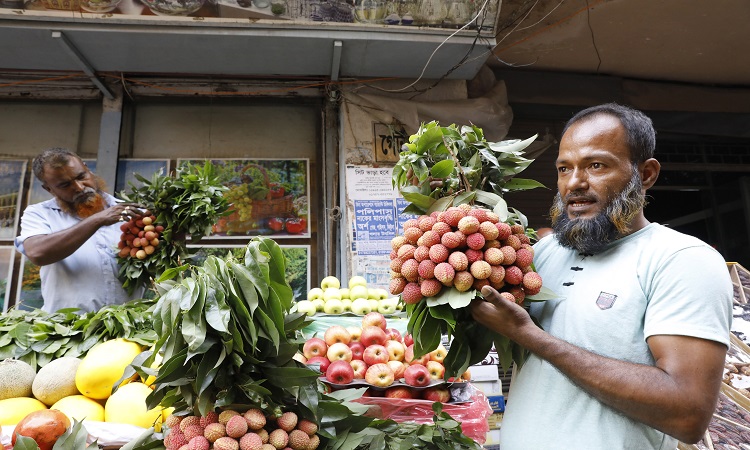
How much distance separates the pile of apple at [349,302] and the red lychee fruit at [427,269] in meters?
1.92

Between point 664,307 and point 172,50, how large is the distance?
4320 mm

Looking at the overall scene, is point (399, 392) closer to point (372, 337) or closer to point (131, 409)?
point (372, 337)

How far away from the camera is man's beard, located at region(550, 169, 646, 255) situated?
5.12ft

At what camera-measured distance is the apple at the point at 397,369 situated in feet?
8.01

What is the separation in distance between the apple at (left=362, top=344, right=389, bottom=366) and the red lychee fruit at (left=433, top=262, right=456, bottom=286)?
1157 mm

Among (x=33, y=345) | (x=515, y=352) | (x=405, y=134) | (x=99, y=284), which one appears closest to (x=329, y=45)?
(x=405, y=134)

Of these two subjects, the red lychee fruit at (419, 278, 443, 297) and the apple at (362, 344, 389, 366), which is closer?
the red lychee fruit at (419, 278, 443, 297)

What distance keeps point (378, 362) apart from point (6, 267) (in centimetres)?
432

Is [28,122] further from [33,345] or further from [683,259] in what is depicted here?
[683,259]

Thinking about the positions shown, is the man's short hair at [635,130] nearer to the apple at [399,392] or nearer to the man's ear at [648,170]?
the man's ear at [648,170]

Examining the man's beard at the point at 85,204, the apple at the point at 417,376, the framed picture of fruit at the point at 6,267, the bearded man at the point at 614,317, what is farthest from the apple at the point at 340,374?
the framed picture of fruit at the point at 6,267

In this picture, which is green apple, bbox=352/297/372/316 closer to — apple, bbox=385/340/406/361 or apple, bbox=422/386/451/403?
apple, bbox=385/340/406/361

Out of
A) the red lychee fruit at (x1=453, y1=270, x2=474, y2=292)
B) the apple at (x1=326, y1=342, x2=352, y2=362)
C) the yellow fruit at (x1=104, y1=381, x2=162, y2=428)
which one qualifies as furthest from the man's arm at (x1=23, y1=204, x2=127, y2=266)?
the red lychee fruit at (x1=453, y1=270, x2=474, y2=292)

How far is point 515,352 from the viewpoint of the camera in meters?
1.67
